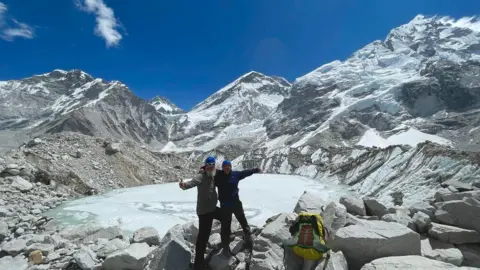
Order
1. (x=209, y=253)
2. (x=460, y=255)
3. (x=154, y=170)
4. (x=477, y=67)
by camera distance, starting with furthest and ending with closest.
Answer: (x=477, y=67), (x=154, y=170), (x=209, y=253), (x=460, y=255)

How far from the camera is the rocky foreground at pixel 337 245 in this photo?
6660mm

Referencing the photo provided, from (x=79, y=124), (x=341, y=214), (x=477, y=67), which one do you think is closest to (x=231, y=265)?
(x=341, y=214)

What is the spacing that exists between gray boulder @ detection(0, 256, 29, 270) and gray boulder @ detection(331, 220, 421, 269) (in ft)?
28.9

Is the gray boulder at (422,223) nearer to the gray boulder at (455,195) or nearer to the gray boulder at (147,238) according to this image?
the gray boulder at (455,195)

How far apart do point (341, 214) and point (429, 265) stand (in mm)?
2905

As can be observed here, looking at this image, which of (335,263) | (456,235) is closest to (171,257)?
(335,263)

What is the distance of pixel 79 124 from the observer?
180 meters

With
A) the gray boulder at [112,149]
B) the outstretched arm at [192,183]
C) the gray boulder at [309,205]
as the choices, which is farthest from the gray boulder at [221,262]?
the gray boulder at [112,149]

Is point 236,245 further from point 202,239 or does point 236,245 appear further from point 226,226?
point 202,239

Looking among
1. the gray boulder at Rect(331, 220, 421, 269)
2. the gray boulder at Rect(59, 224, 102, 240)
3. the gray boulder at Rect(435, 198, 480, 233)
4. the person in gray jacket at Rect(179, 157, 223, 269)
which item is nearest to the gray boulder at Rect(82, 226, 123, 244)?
the gray boulder at Rect(59, 224, 102, 240)

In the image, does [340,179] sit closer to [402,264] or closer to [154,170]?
[154,170]

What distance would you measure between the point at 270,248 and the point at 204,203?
180 cm

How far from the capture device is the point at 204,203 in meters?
7.53

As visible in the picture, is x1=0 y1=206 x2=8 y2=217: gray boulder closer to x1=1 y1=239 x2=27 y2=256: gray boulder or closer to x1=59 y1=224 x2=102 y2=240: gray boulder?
x1=59 y1=224 x2=102 y2=240: gray boulder
